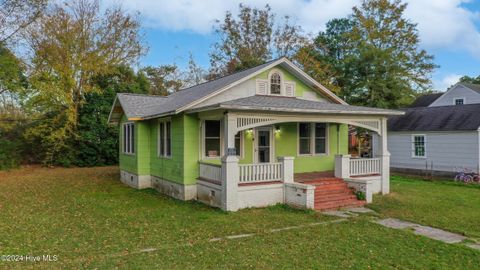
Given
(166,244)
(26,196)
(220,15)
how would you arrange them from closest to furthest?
1. (166,244)
2. (26,196)
3. (220,15)

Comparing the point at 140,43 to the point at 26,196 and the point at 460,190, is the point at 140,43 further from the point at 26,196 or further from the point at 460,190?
the point at 460,190

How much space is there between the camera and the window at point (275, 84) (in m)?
13.1

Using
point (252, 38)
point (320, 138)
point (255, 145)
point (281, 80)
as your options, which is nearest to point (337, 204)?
point (255, 145)

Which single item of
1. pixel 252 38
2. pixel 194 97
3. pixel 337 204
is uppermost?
pixel 252 38

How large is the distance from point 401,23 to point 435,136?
15434mm

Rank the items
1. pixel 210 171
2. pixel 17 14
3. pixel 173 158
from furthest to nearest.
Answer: pixel 17 14 → pixel 173 158 → pixel 210 171

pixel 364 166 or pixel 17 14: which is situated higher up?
pixel 17 14

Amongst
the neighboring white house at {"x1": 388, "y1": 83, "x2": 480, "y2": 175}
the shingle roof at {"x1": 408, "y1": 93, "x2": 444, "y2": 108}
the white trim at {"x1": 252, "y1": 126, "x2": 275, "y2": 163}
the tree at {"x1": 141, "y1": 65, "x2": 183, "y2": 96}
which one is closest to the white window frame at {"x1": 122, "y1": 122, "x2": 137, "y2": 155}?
the white trim at {"x1": 252, "y1": 126, "x2": 275, "y2": 163}

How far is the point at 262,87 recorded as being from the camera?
508 inches

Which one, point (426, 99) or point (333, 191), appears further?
point (426, 99)

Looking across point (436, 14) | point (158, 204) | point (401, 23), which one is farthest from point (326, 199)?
point (401, 23)

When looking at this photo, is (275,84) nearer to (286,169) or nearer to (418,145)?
(286,169)

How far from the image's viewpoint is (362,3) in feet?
102

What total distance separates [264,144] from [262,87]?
7.33ft
